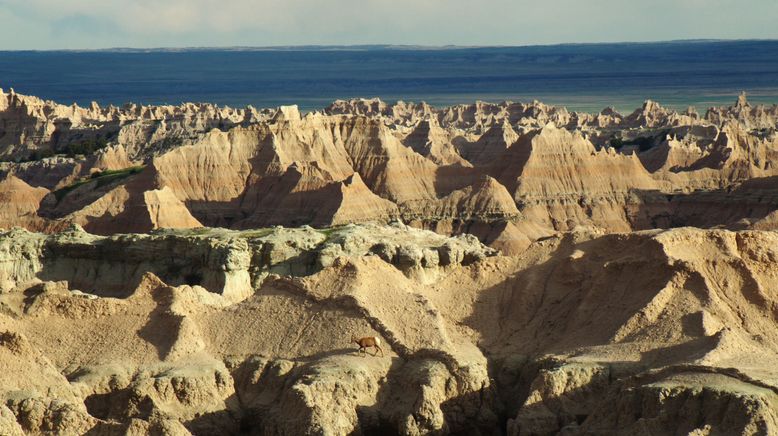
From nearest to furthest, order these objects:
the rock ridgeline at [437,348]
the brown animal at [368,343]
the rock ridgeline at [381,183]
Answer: the rock ridgeline at [437,348], the brown animal at [368,343], the rock ridgeline at [381,183]

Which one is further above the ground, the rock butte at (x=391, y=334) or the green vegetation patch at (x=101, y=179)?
the green vegetation patch at (x=101, y=179)

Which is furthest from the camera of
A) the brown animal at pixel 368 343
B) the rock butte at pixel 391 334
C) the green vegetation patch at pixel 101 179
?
the green vegetation patch at pixel 101 179

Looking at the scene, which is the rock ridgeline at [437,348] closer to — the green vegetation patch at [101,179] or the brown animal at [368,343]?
the brown animal at [368,343]

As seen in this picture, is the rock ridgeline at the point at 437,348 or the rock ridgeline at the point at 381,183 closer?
the rock ridgeline at the point at 437,348

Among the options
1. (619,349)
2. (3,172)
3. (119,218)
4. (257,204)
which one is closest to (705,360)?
(619,349)

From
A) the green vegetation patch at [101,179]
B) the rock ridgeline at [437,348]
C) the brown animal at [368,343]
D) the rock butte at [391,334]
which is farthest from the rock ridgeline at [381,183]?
the brown animal at [368,343]

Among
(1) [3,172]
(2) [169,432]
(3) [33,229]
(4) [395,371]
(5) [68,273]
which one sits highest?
(1) [3,172]

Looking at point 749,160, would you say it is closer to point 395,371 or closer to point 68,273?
point 68,273
